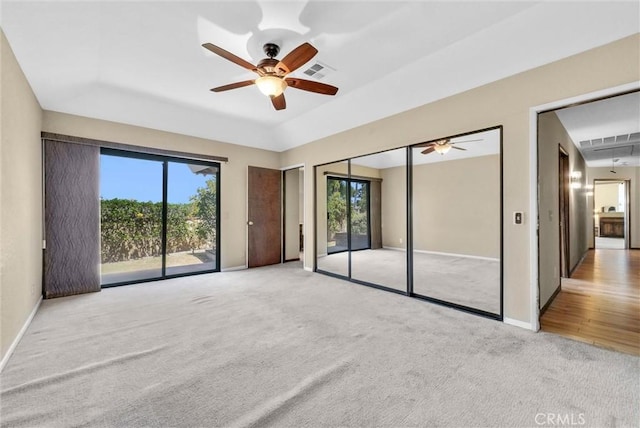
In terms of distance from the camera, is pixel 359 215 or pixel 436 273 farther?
pixel 359 215

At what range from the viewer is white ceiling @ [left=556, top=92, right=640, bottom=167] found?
3.76 metres

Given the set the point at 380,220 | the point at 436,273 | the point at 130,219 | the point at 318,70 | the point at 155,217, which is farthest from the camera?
the point at 380,220

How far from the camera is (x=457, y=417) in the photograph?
1619 mm

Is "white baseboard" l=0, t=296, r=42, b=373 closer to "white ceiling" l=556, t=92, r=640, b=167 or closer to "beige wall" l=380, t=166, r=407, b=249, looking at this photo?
"beige wall" l=380, t=166, r=407, b=249

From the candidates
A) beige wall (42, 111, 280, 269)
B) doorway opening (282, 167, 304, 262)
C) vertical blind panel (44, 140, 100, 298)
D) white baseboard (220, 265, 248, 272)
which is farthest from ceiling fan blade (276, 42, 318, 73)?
white baseboard (220, 265, 248, 272)

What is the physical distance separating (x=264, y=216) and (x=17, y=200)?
154 inches

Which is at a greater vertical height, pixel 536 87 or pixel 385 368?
pixel 536 87

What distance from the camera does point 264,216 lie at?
6.17 m

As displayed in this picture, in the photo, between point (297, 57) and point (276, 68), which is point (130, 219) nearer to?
point (276, 68)

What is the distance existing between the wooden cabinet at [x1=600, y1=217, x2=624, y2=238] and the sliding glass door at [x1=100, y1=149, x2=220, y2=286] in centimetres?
1468

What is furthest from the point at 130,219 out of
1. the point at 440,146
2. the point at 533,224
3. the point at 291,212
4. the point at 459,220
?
the point at 533,224

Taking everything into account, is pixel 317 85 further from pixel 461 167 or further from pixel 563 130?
pixel 563 130

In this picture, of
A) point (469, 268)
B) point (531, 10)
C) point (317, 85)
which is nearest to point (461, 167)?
point (469, 268)

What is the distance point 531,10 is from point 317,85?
1.95 m
